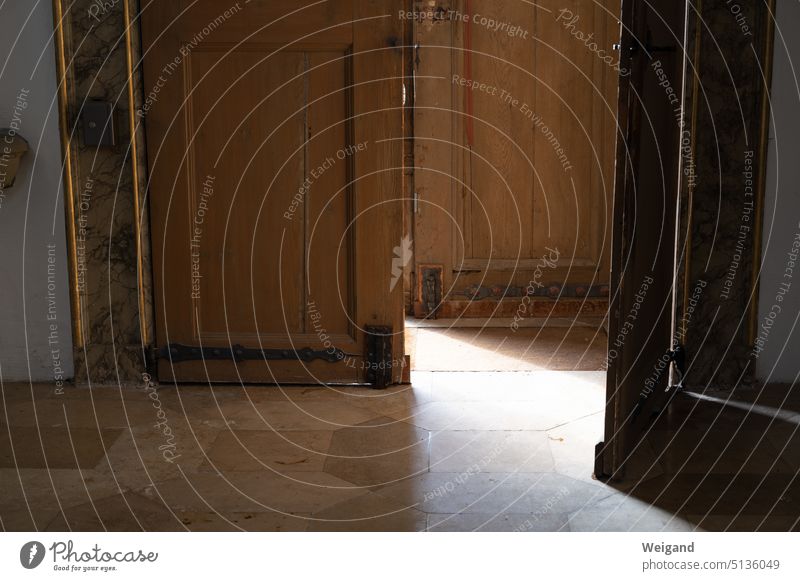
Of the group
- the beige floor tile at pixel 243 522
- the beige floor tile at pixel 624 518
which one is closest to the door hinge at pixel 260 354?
the beige floor tile at pixel 243 522

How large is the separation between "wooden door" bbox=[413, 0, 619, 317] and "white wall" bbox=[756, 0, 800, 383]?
125 cm

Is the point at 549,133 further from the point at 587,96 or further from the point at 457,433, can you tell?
the point at 457,433

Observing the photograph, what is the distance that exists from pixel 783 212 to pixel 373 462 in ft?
6.78

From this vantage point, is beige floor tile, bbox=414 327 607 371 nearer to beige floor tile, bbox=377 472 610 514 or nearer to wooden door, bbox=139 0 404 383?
wooden door, bbox=139 0 404 383

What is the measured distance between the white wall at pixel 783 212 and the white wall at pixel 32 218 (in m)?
2.97

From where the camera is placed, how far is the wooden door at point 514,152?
5516mm

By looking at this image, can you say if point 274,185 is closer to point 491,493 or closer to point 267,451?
point 267,451

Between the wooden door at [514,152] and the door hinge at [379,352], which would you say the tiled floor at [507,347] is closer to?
the wooden door at [514,152]

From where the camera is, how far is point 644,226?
378 centimetres

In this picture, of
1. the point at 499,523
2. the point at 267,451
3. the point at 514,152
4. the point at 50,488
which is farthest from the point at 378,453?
the point at 514,152

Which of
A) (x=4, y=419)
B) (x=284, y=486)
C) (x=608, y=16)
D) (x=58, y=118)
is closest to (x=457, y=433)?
(x=284, y=486)

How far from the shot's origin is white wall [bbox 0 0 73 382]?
442 centimetres

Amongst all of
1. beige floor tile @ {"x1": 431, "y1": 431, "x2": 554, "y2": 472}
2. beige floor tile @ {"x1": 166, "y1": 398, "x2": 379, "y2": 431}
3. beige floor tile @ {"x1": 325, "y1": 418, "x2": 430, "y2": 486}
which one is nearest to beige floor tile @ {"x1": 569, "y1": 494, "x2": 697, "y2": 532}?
beige floor tile @ {"x1": 431, "y1": 431, "x2": 554, "y2": 472}

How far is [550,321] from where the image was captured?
5723 mm
